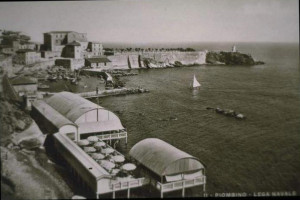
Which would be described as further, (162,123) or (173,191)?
(162,123)

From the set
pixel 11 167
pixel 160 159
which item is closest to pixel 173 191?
pixel 160 159

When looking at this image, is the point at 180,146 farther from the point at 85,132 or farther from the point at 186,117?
the point at 85,132

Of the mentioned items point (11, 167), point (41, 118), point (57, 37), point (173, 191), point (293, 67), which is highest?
point (57, 37)

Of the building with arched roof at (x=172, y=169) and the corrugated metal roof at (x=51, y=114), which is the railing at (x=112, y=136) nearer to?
the corrugated metal roof at (x=51, y=114)

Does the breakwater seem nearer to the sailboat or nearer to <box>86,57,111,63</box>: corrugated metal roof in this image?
<box>86,57,111,63</box>: corrugated metal roof

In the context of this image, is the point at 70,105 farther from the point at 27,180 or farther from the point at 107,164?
the point at 27,180

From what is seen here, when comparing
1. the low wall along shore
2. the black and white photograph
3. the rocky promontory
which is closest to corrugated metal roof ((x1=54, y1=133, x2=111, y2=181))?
→ the black and white photograph

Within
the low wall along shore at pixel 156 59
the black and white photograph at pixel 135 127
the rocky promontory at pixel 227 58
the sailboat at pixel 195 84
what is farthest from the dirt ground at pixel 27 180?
the rocky promontory at pixel 227 58
